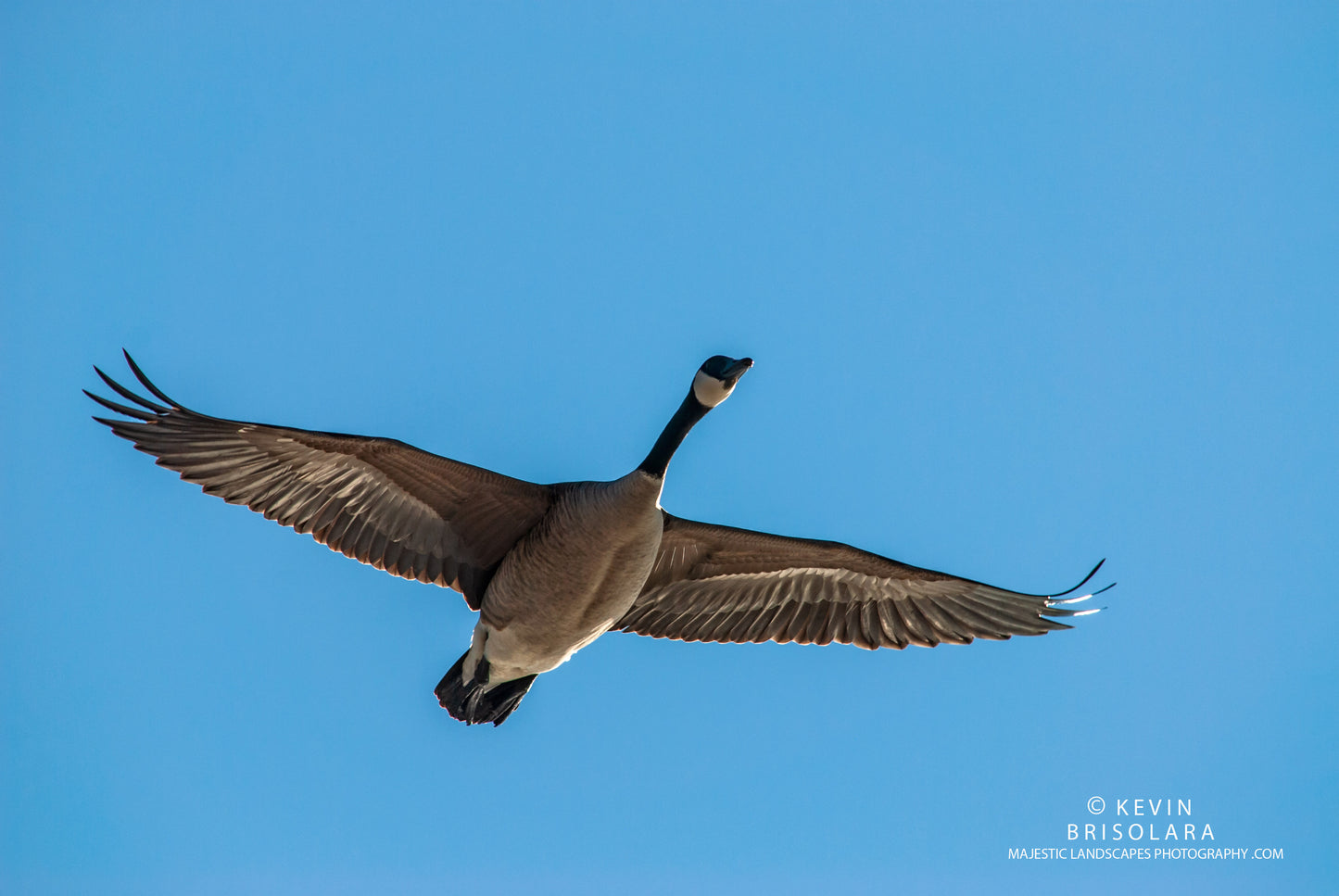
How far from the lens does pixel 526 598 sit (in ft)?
30.2

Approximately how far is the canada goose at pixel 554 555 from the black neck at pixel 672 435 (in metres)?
0.01

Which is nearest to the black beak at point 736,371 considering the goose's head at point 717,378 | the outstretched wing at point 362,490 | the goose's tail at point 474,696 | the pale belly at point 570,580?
the goose's head at point 717,378

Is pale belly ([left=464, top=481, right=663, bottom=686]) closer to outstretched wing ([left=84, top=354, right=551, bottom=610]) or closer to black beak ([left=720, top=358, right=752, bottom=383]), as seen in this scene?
outstretched wing ([left=84, top=354, right=551, bottom=610])

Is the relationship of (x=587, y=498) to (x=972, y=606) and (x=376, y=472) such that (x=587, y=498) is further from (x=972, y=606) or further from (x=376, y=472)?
(x=972, y=606)

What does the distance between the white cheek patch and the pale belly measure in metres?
0.93

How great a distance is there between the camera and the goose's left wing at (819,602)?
1034 centimetres

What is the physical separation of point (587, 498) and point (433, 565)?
192 cm

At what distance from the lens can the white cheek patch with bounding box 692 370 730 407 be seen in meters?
8.84

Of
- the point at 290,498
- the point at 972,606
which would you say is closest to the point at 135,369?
the point at 290,498

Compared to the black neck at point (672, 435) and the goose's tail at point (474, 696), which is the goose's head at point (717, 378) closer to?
the black neck at point (672, 435)

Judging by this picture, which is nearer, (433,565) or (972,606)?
(433,565)

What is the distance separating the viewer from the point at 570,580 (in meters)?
8.93

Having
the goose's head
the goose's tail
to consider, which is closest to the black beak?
the goose's head

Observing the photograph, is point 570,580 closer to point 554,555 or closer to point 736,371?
point 554,555
